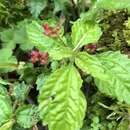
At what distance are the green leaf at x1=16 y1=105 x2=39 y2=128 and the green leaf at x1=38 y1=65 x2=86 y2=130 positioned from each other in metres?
0.17

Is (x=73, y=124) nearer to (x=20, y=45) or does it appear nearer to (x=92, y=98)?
(x=92, y=98)

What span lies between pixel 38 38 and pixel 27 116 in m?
0.34

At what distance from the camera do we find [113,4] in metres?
1.52

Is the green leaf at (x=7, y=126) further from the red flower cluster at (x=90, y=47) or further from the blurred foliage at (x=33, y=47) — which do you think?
the red flower cluster at (x=90, y=47)

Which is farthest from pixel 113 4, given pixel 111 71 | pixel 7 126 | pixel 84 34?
pixel 7 126

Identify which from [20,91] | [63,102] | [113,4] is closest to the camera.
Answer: [63,102]

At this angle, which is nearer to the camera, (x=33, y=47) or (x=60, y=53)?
(x=60, y=53)

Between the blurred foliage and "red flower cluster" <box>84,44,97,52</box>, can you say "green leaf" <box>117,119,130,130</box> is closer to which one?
the blurred foliage

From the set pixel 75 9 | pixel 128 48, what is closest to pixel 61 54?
pixel 128 48

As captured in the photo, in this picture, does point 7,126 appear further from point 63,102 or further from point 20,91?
point 63,102

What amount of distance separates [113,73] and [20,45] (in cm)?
62

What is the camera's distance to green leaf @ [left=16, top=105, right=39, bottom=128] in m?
1.57

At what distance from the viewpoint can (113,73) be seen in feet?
4.72

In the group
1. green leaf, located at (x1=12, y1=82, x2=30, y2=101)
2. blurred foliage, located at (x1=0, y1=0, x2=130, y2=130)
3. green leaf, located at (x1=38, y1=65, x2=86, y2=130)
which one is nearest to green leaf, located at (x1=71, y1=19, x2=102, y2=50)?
A: blurred foliage, located at (x1=0, y1=0, x2=130, y2=130)
